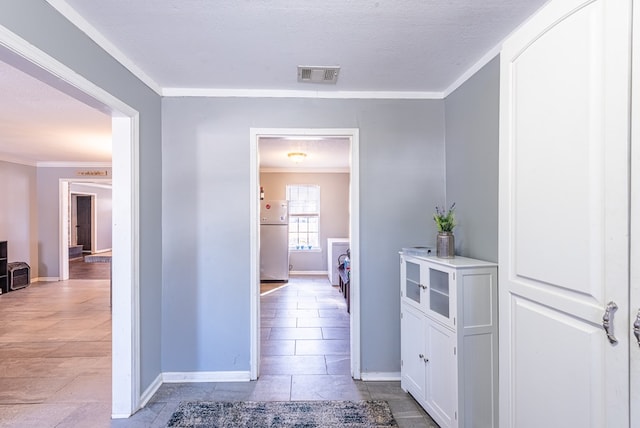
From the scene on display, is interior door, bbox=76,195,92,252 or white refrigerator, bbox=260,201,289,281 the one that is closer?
white refrigerator, bbox=260,201,289,281

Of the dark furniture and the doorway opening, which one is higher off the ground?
the doorway opening

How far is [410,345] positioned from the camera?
95.8 inches

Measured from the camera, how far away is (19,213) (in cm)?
637

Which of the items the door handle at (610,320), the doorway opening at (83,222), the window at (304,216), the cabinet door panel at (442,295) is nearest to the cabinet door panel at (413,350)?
the cabinet door panel at (442,295)

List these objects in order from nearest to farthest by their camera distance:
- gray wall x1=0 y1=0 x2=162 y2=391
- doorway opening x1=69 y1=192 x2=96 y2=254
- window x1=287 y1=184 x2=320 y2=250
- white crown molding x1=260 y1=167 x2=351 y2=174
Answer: gray wall x1=0 y1=0 x2=162 y2=391 < white crown molding x1=260 y1=167 x2=351 y2=174 < window x1=287 y1=184 x2=320 y2=250 < doorway opening x1=69 y1=192 x2=96 y2=254

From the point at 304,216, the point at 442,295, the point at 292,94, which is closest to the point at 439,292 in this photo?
the point at 442,295

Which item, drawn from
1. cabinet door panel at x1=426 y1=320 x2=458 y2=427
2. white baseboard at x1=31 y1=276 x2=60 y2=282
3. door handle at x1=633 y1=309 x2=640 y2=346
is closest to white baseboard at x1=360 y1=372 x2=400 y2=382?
cabinet door panel at x1=426 y1=320 x2=458 y2=427

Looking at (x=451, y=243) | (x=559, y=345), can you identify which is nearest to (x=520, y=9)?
(x=451, y=243)

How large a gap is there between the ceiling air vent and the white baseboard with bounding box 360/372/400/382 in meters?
2.35

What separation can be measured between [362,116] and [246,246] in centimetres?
144

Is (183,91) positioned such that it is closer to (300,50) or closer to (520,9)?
(300,50)

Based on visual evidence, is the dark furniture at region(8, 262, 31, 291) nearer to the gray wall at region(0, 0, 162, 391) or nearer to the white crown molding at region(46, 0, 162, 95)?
the gray wall at region(0, 0, 162, 391)

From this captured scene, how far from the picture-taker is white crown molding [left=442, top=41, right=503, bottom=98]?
80.4 inches

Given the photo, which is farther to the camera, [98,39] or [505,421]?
[98,39]
